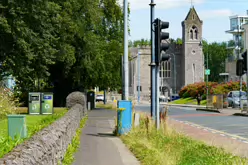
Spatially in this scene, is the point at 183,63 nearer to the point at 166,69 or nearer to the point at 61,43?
the point at 166,69

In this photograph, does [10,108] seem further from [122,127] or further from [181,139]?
[181,139]

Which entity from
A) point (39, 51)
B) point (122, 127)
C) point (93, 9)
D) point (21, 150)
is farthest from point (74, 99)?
point (21, 150)

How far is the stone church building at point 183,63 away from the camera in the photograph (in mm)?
117188

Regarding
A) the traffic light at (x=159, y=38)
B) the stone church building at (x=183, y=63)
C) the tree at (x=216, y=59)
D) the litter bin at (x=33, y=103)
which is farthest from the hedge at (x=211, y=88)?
the tree at (x=216, y=59)

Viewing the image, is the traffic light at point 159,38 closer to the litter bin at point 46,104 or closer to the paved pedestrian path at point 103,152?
the paved pedestrian path at point 103,152

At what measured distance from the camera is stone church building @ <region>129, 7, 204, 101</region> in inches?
4614

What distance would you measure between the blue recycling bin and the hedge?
45389 mm

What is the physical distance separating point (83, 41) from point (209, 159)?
34429mm

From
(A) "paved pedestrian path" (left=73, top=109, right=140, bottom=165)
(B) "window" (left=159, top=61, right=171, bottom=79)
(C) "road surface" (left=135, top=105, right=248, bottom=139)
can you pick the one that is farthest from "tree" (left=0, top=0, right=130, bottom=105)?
(B) "window" (left=159, top=61, right=171, bottom=79)

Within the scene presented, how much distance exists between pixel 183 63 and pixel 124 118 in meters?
103

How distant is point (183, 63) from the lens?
121750 mm

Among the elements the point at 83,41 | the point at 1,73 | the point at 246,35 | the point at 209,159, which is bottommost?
the point at 209,159

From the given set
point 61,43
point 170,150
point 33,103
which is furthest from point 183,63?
point 170,150

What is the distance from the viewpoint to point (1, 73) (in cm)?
3391
